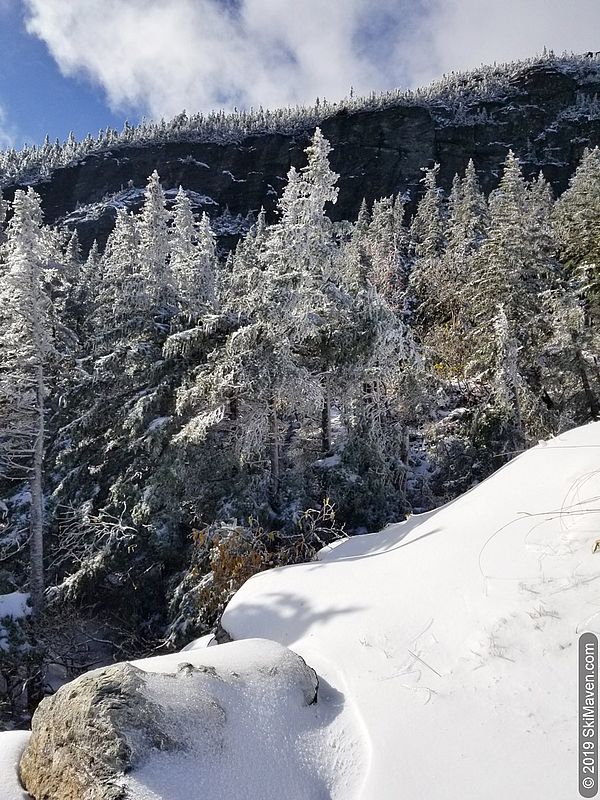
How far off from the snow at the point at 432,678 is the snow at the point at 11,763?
1.8 inches

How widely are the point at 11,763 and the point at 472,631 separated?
4.11m

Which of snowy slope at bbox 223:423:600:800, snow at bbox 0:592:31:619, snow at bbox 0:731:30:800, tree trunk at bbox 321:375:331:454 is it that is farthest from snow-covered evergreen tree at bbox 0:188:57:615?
snow at bbox 0:731:30:800

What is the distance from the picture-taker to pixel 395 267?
138 feet

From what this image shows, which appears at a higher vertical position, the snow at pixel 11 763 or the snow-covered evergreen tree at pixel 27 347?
the snow-covered evergreen tree at pixel 27 347

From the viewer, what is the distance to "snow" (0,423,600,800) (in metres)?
3.42

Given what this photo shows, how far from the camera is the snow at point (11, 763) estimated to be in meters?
3.58

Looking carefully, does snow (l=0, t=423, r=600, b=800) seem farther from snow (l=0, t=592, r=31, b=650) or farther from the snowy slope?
snow (l=0, t=592, r=31, b=650)

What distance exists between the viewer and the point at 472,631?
4.45 meters

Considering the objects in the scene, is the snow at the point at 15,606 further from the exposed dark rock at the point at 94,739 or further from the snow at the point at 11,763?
the exposed dark rock at the point at 94,739

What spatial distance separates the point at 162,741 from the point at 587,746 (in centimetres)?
304

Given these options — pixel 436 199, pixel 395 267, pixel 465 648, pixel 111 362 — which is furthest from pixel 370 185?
pixel 465 648

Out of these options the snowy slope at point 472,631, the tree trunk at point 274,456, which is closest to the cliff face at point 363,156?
the tree trunk at point 274,456

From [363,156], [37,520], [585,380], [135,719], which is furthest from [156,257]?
[363,156]

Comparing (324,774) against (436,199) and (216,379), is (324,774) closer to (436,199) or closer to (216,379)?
(216,379)
